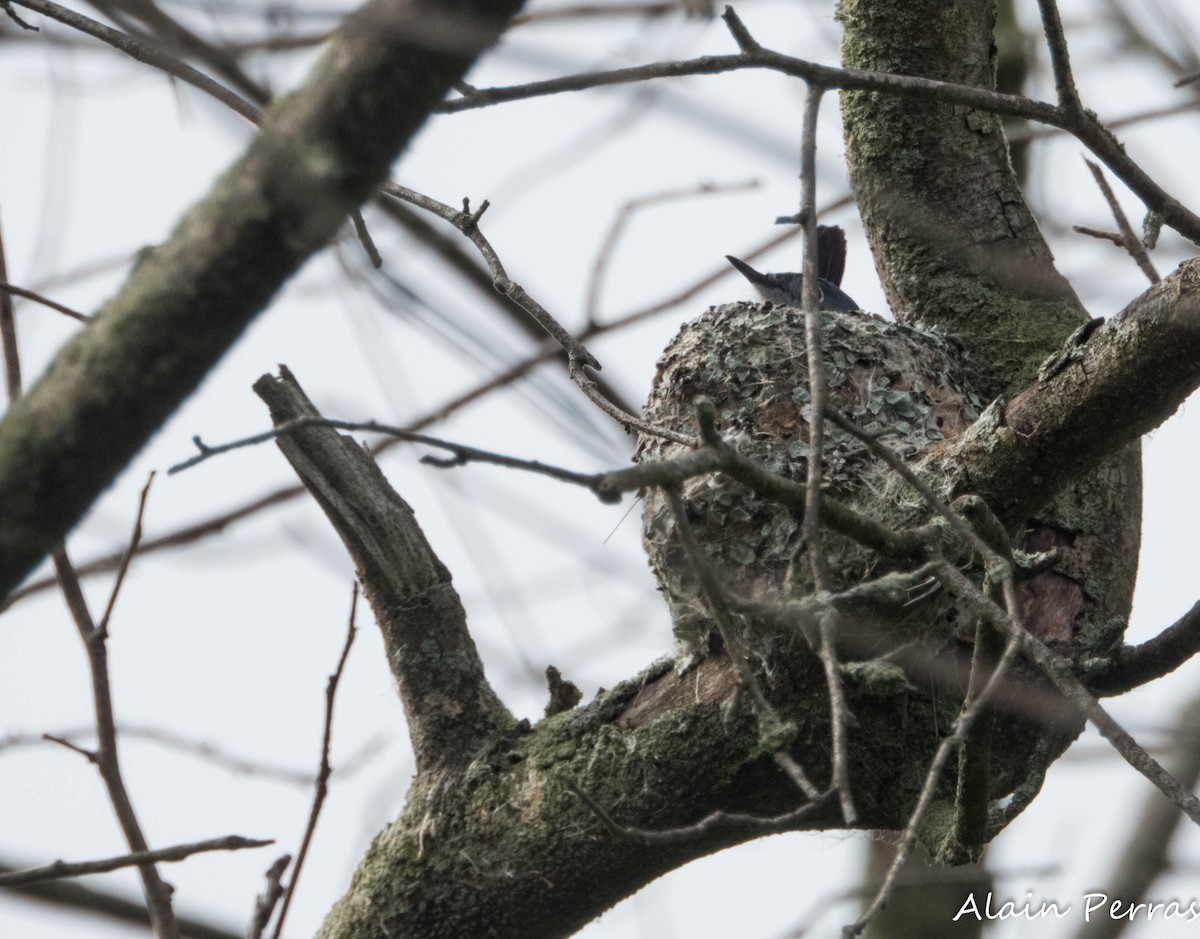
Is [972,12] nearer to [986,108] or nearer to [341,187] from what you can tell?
[986,108]

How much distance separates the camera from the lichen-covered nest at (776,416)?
10.6 ft

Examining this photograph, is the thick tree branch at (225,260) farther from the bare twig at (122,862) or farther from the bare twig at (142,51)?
the bare twig at (142,51)

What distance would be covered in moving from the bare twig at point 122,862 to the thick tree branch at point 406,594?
5.36 ft

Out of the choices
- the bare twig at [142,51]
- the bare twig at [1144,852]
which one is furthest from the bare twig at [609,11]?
the bare twig at [1144,852]

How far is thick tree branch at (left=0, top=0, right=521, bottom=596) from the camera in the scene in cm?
122

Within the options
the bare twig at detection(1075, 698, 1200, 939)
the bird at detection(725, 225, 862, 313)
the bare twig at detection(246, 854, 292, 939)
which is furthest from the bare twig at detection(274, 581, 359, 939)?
the bird at detection(725, 225, 862, 313)

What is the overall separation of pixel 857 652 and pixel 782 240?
1990 mm

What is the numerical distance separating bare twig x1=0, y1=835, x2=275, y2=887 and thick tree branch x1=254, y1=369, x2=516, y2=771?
5.36ft

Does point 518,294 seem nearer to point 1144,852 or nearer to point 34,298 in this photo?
point 34,298

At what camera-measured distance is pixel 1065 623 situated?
307 centimetres

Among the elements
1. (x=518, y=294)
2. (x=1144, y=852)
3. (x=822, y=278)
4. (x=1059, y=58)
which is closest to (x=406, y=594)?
(x=518, y=294)

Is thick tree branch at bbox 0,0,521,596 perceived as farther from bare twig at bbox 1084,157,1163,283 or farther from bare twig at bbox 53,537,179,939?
bare twig at bbox 1084,157,1163,283

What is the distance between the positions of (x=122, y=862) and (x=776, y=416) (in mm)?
2450

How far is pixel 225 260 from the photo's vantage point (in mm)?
1277
